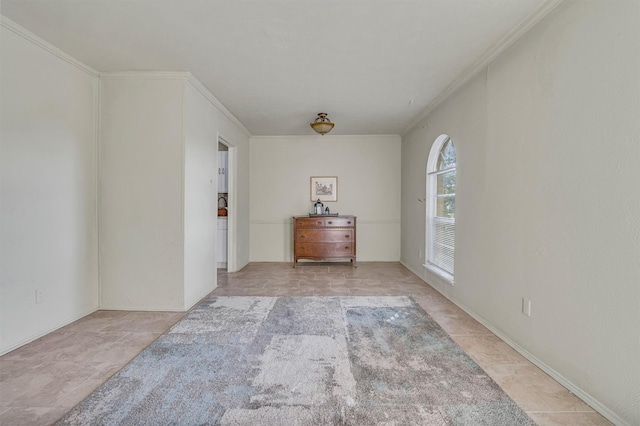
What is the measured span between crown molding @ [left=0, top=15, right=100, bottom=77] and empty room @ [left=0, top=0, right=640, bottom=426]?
2 centimetres

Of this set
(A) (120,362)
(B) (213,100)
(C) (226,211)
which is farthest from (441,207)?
(A) (120,362)

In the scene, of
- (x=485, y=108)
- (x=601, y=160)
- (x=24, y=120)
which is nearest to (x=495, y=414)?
(x=601, y=160)

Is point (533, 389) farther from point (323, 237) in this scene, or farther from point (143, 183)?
point (323, 237)

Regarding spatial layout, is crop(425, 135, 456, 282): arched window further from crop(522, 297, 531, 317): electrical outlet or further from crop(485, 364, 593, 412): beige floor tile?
crop(485, 364, 593, 412): beige floor tile

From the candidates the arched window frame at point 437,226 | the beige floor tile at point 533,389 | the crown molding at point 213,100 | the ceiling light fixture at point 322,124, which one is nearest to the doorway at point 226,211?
the crown molding at point 213,100

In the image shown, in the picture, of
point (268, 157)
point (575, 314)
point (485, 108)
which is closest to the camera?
point (575, 314)

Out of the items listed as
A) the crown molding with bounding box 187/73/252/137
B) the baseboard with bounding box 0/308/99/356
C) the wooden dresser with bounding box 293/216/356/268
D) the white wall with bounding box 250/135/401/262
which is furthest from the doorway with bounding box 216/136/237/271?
the baseboard with bounding box 0/308/99/356

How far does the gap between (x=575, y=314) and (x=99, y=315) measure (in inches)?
156

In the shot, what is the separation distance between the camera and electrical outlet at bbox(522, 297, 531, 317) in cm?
215

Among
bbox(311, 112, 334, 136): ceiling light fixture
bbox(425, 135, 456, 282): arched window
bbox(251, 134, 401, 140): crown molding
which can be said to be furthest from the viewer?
bbox(251, 134, 401, 140): crown molding

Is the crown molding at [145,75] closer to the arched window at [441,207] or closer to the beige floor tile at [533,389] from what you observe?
the arched window at [441,207]

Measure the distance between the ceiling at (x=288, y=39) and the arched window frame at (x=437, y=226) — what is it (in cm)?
89

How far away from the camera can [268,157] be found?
5891mm

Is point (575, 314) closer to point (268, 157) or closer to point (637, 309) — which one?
point (637, 309)
